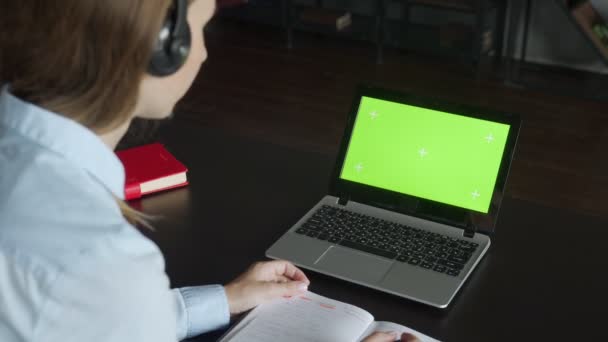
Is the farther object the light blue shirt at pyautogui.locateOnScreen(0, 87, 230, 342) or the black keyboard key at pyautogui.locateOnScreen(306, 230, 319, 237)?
the black keyboard key at pyautogui.locateOnScreen(306, 230, 319, 237)

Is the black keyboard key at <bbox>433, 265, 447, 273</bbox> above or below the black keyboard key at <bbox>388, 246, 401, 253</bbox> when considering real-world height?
below

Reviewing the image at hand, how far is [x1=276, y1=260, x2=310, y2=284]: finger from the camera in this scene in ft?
4.19

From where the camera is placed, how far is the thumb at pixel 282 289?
1.24 meters

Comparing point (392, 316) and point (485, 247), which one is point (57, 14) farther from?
point (485, 247)

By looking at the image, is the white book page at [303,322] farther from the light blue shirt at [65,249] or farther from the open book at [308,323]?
the light blue shirt at [65,249]

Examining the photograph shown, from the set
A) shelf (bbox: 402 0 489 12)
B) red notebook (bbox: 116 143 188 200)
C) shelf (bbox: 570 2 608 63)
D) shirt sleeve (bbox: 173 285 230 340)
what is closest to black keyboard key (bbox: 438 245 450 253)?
shirt sleeve (bbox: 173 285 230 340)

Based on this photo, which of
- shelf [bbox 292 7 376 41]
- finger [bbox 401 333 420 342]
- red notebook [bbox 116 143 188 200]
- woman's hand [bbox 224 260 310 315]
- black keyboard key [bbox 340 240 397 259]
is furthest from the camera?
shelf [bbox 292 7 376 41]

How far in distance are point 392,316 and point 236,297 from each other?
0.79 feet

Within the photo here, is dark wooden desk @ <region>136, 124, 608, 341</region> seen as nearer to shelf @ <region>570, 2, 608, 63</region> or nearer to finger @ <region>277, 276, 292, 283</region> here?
finger @ <region>277, 276, 292, 283</region>

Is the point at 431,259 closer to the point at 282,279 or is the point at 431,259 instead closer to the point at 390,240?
the point at 390,240

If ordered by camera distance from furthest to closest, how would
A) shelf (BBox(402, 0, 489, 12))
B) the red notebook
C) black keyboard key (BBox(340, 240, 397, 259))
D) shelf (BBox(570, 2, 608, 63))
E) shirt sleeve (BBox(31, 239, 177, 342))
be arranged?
shelf (BBox(402, 0, 489, 12))
shelf (BBox(570, 2, 608, 63))
the red notebook
black keyboard key (BBox(340, 240, 397, 259))
shirt sleeve (BBox(31, 239, 177, 342))

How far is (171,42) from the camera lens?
0.91 m

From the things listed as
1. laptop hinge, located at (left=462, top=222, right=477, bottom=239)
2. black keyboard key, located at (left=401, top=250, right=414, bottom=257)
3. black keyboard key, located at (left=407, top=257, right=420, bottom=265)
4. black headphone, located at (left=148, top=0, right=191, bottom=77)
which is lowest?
black keyboard key, located at (left=407, top=257, right=420, bottom=265)

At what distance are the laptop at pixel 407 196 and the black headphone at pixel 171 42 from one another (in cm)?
51
